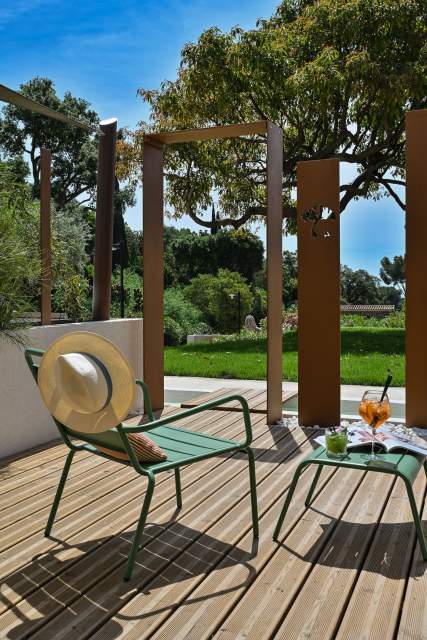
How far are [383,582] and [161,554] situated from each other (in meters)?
0.84

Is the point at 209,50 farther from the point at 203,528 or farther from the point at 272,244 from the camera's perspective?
the point at 203,528

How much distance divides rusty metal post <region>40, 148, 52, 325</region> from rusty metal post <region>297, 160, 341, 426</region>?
6.09 ft

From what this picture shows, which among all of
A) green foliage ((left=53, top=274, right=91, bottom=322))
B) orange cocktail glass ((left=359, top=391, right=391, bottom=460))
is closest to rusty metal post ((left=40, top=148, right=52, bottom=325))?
orange cocktail glass ((left=359, top=391, right=391, bottom=460))

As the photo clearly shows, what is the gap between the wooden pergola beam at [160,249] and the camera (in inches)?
187

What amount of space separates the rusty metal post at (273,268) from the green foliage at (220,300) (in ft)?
39.6

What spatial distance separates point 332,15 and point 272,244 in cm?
750

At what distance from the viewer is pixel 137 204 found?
72.1 ft

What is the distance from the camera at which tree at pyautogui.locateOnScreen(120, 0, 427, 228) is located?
10141 mm

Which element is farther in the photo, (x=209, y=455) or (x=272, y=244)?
(x=272, y=244)

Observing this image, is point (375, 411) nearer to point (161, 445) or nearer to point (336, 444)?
point (336, 444)

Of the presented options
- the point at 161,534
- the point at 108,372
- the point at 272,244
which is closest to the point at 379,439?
the point at 161,534

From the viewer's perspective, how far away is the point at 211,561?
2.42 metres

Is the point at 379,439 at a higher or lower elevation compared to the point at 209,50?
lower

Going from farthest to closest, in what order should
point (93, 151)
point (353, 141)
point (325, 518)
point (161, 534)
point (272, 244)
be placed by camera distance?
point (93, 151)
point (353, 141)
point (272, 244)
point (325, 518)
point (161, 534)
